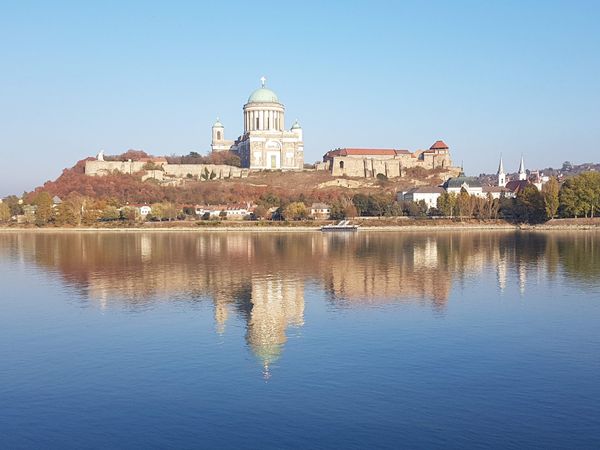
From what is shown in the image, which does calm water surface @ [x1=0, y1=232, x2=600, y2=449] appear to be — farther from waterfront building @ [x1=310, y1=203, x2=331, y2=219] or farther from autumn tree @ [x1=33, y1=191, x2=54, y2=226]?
autumn tree @ [x1=33, y1=191, x2=54, y2=226]

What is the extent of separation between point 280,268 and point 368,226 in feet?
78.5

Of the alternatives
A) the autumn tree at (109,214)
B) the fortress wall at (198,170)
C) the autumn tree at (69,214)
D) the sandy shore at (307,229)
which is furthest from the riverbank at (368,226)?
the fortress wall at (198,170)

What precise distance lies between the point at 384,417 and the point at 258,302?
288 inches

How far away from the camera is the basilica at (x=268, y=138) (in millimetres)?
59875

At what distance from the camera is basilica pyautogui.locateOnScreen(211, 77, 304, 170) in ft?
196

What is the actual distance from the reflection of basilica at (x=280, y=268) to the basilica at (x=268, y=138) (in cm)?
2634

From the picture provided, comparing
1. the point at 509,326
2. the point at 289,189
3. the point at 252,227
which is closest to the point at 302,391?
the point at 509,326

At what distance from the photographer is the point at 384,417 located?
7496 millimetres

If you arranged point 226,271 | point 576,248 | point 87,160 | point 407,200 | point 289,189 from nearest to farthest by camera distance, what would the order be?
point 226,271 → point 576,248 → point 407,200 → point 289,189 → point 87,160

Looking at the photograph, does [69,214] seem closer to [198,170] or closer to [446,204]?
[198,170]

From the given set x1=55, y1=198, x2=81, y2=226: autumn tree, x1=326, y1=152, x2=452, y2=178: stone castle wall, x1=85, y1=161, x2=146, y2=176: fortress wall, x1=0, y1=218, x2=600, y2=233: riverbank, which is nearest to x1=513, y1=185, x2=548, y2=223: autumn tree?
x1=0, y1=218, x2=600, y2=233: riverbank

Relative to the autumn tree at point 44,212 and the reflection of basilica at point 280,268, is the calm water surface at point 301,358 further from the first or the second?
the autumn tree at point 44,212

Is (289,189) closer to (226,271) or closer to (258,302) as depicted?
(226,271)

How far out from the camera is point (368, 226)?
44156 mm
